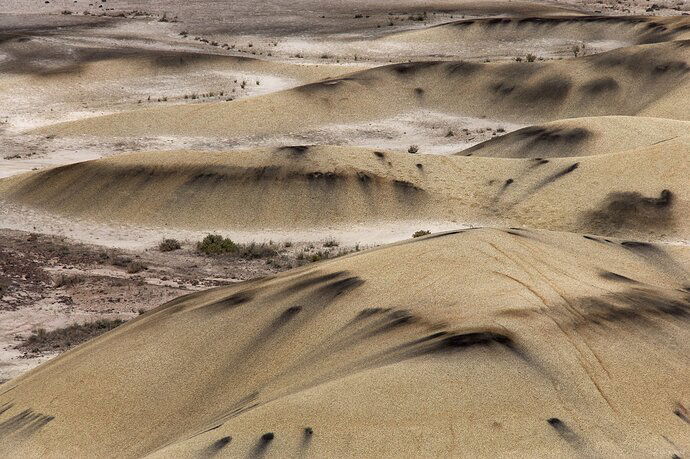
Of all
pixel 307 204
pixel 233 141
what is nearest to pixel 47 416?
pixel 307 204

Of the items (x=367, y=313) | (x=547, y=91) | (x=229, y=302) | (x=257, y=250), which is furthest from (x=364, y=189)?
(x=367, y=313)

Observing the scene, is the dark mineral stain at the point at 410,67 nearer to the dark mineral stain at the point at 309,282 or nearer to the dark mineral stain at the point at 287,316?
the dark mineral stain at the point at 309,282

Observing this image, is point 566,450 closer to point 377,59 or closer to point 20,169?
point 20,169

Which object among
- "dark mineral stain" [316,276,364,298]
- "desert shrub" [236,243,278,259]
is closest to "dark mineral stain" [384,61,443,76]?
"desert shrub" [236,243,278,259]

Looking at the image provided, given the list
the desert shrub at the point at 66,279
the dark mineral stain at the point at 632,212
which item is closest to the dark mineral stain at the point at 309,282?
the desert shrub at the point at 66,279

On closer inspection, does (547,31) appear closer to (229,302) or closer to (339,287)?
(229,302)

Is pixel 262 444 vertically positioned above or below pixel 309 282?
below
